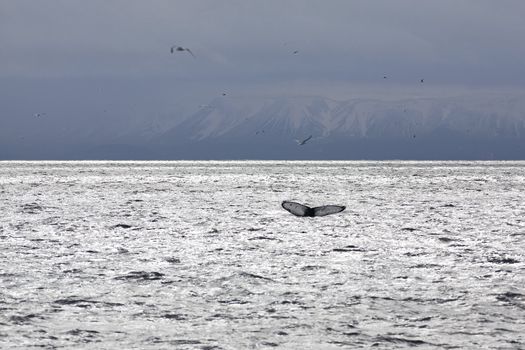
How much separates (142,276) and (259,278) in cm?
110

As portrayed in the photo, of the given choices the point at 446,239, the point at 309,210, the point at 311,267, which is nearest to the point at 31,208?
the point at 309,210

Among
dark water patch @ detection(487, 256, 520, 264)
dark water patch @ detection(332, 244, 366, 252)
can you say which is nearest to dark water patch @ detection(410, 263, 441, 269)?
dark water patch @ detection(487, 256, 520, 264)

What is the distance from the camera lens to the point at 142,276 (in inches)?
288

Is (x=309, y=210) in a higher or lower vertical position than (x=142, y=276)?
higher

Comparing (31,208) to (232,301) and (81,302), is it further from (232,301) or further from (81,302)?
(232,301)

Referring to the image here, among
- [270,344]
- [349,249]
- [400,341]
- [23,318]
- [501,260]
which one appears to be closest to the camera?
[270,344]

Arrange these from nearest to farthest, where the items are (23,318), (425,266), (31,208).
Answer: (23,318)
(425,266)
(31,208)

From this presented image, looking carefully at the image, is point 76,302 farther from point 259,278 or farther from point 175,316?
point 259,278

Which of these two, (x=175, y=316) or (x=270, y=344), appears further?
(x=175, y=316)

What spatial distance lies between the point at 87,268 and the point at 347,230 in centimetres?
480

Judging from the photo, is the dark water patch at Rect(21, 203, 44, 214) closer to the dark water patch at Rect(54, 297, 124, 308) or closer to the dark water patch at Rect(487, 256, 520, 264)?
the dark water patch at Rect(54, 297, 124, 308)

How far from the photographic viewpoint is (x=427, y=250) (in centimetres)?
924

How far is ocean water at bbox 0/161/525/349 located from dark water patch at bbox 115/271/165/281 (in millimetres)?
28

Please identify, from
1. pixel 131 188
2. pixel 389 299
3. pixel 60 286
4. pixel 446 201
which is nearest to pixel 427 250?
pixel 389 299
